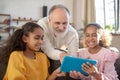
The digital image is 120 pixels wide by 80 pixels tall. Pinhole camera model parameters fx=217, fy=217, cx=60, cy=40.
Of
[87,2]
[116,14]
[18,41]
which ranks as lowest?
[18,41]

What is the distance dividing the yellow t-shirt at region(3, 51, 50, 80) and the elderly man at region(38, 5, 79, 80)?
8cm

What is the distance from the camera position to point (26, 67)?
1.47 meters

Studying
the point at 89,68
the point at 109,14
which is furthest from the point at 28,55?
the point at 109,14

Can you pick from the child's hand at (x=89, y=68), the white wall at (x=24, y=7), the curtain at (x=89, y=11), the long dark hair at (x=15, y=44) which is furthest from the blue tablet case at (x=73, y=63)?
the white wall at (x=24, y=7)

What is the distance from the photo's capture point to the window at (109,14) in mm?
4848

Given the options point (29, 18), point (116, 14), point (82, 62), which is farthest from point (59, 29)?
point (29, 18)

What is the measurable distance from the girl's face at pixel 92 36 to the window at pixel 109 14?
3.18 meters

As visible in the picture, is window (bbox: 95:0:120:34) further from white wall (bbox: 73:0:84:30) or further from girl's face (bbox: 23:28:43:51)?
girl's face (bbox: 23:28:43:51)

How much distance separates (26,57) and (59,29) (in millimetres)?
312

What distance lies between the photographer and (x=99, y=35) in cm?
163

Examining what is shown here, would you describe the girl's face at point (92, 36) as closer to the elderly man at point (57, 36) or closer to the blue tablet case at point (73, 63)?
the elderly man at point (57, 36)

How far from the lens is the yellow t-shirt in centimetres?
138

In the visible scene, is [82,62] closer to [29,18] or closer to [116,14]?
[116,14]

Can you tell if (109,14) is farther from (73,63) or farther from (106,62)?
(73,63)
